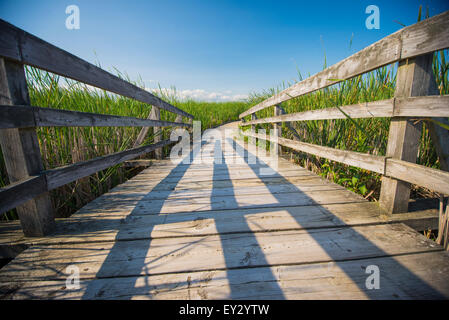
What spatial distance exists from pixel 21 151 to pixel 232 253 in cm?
120

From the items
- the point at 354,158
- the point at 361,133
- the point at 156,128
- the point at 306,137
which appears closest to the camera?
the point at 354,158

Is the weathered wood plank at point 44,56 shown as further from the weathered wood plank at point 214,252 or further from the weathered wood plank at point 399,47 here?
the weathered wood plank at point 399,47

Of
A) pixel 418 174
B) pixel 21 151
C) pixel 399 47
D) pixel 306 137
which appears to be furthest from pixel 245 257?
pixel 306 137

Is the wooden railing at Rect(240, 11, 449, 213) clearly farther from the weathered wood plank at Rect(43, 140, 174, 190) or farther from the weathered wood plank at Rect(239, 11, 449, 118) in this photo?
the weathered wood plank at Rect(43, 140, 174, 190)

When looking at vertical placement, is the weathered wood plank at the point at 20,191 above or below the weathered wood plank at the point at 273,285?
above

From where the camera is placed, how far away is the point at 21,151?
0.96 m

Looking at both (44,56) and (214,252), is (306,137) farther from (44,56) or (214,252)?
(44,56)

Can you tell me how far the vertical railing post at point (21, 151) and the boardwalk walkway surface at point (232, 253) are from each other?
125mm

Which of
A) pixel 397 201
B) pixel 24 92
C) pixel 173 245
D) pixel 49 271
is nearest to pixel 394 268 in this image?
pixel 397 201

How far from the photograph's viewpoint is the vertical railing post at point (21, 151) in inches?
35.7

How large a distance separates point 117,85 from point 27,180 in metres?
1.18

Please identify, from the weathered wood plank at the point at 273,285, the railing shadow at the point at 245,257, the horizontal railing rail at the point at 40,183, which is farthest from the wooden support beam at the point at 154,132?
the weathered wood plank at the point at 273,285

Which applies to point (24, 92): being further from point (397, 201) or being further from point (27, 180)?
point (397, 201)

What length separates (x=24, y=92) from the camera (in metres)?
0.96
